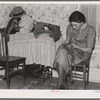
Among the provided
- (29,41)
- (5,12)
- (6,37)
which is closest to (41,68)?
(29,41)

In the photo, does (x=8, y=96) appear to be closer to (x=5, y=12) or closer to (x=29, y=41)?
(x=29, y=41)

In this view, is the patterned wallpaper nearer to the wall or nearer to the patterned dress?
the wall

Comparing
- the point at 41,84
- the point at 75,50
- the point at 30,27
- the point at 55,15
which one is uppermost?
the point at 55,15

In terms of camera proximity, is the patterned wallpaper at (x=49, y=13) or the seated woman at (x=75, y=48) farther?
the patterned wallpaper at (x=49, y=13)

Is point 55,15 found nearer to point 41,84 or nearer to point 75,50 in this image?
point 75,50

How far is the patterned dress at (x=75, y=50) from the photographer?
8.80 feet

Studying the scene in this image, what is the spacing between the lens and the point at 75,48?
280 cm

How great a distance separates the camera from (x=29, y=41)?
3.00m

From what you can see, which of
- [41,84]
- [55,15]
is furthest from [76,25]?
[41,84]

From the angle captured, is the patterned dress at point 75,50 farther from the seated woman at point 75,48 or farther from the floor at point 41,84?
the floor at point 41,84

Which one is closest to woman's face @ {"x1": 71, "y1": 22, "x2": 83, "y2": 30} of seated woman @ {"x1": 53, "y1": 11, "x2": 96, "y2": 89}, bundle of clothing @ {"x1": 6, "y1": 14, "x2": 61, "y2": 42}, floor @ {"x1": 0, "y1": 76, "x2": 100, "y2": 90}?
seated woman @ {"x1": 53, "y1": 11, "x2": 96, "y2": 89}

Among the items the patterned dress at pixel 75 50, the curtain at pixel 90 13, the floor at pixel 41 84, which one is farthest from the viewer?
the curtain at pixel 90 13

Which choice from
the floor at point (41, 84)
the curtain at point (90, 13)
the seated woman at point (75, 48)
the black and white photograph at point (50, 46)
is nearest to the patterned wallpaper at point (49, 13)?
the black and white photograph at point (50, 46)

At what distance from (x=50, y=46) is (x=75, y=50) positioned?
0.36 m
